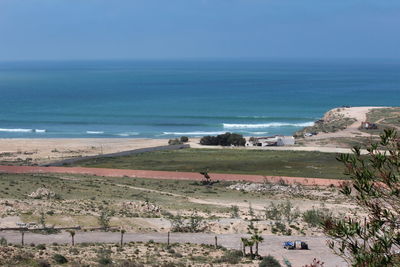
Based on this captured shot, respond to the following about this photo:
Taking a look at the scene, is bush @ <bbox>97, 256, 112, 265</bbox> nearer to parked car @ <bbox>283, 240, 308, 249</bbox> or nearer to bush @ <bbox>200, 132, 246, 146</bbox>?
parked car @ <bbox>283, 240, 308, 249</bbox>

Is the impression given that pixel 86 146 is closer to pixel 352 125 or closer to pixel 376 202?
pixel 352 125

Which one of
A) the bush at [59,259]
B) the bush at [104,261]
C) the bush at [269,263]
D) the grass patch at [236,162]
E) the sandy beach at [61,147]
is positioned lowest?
the sandy beach at [61,147]

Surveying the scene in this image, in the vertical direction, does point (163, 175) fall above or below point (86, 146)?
above

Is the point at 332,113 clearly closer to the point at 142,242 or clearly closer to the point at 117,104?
the point at 117,104

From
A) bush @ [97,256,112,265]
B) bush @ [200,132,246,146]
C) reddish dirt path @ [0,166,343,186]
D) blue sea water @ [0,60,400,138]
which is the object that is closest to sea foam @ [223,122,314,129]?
blue sea water @ [0,60,400,138]

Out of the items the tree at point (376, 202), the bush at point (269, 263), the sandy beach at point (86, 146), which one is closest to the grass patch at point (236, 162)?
the sandy beach at point (86, 146)

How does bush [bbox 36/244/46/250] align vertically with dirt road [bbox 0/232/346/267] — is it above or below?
above

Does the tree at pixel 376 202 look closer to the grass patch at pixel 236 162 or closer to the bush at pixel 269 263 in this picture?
the bush at pixel 269 263

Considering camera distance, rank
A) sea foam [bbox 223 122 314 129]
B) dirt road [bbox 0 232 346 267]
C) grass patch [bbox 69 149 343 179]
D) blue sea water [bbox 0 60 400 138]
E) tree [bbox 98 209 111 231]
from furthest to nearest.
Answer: sea foam [bbox 223 122 314 129], blue sea water [bbox 0 60 400 138], grass patch [bbox 69 149 343 179], tree [bbox 98 209 111 231], dirt road [bbox 0 232 346 267]

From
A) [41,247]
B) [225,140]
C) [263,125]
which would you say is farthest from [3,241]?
[263,125]
